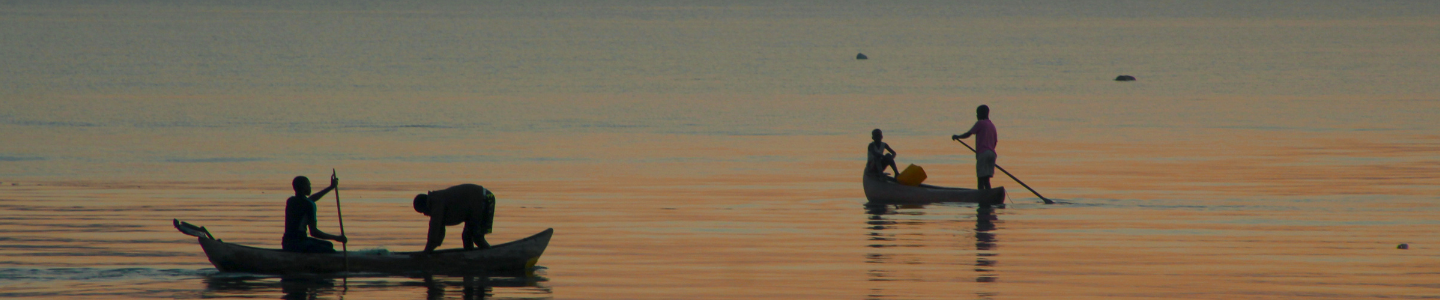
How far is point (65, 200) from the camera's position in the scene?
21625mm

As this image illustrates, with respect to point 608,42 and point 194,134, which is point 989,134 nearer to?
point 194,134

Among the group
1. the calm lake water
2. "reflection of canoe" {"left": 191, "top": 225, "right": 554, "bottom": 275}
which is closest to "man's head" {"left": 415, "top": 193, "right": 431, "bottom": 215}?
"reflection of canoe" {"left": 191, "top": 225, "right": 554, "bottom": 275}

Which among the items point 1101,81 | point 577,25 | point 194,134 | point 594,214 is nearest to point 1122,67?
point 1101,81

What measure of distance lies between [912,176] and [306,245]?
9.05 meters

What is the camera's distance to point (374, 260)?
1409cm

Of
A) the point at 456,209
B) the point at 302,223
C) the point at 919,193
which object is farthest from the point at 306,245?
the point at 919,193

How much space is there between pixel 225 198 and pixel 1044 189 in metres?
10.4

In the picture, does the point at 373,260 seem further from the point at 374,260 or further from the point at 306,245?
the point at 306,245

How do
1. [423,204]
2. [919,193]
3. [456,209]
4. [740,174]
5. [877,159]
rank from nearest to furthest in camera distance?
1. [423,204]
2. [456,209]
3. [919,193]
4. [877,159]
5. [740,174]

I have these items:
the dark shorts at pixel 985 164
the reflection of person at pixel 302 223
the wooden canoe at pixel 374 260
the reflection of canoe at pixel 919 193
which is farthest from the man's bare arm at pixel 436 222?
the dark shorts at pixel 985 164

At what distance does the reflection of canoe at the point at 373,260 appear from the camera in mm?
14016

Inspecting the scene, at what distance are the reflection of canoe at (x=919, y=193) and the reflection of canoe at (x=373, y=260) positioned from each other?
778 centimetres

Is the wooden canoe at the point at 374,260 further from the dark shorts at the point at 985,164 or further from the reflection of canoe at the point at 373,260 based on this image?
the dark shorts at the point at 985,164

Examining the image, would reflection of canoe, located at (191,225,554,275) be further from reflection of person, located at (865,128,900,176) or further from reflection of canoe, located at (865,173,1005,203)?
reflection of person, located at (865,128,900,176)
